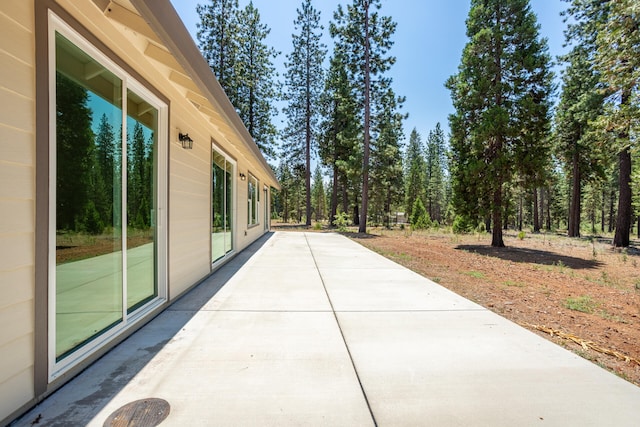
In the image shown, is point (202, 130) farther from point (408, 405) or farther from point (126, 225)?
point (408, 405)

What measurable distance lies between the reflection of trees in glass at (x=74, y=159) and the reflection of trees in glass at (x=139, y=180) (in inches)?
20.7

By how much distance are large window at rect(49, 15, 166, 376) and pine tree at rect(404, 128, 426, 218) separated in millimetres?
34470

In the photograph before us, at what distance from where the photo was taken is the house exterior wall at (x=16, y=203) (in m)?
1.67

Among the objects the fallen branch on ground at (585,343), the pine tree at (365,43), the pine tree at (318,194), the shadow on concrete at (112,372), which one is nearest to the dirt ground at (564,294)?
the fallen branch on ground at (585,343)

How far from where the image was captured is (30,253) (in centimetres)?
183

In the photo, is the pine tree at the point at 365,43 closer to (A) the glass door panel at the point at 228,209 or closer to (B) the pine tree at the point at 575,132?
(B) the pine tree at the point at 575,132

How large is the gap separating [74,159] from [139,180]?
0.94 metres

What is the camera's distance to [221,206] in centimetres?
670

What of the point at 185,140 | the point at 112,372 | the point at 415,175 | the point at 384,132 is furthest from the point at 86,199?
the point at 415,175

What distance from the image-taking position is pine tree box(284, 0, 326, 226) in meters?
22.7

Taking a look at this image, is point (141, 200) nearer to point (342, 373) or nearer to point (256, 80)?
point (342, 373)

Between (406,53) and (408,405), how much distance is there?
17230mm

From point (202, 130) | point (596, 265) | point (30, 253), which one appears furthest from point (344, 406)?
point (596, 265)

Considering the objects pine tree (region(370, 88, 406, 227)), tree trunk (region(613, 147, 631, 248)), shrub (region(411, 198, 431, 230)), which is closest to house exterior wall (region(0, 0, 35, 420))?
pine tree (region(370, 88, 406, 227))
